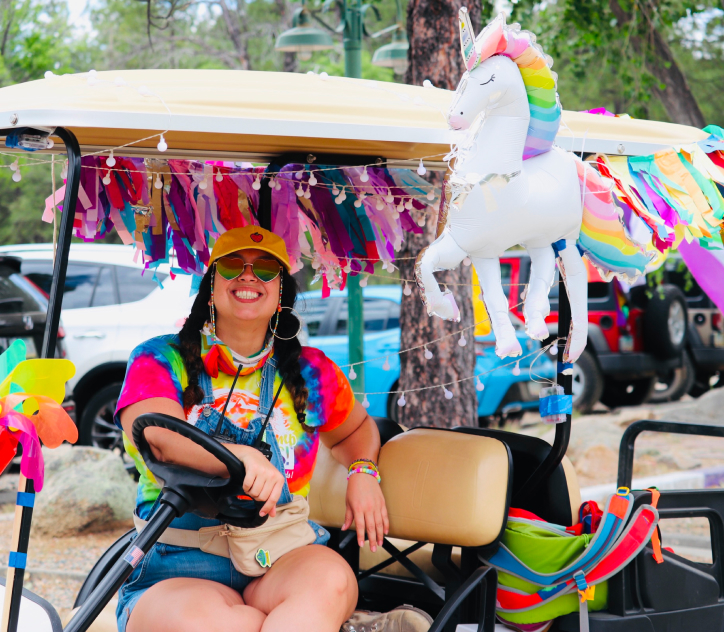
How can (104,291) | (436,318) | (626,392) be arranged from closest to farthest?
(436,318), (104,291), (626,392)

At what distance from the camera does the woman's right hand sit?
2.02m

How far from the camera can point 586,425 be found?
7.86m

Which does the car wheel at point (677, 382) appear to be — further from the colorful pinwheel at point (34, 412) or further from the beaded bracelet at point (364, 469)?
the colorful pinwheel at point (34, 412)

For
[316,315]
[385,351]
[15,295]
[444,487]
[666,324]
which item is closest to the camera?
[444,487]

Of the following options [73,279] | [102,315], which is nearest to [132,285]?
[102,315]

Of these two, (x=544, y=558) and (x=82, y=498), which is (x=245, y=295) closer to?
(x=544, y=558)

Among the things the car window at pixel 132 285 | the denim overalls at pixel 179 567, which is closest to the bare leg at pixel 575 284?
the denim overalls at pixel 179 567

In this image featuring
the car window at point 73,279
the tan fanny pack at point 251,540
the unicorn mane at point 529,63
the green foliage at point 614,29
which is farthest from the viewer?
the car window at point 73,279

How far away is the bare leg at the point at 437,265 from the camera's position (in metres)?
1.96

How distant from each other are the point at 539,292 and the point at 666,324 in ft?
25.5

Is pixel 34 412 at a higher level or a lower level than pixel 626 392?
higher

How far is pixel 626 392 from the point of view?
10609mm

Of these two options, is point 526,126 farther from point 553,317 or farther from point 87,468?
point 553,317

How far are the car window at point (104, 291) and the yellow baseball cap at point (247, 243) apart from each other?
4477 mm
